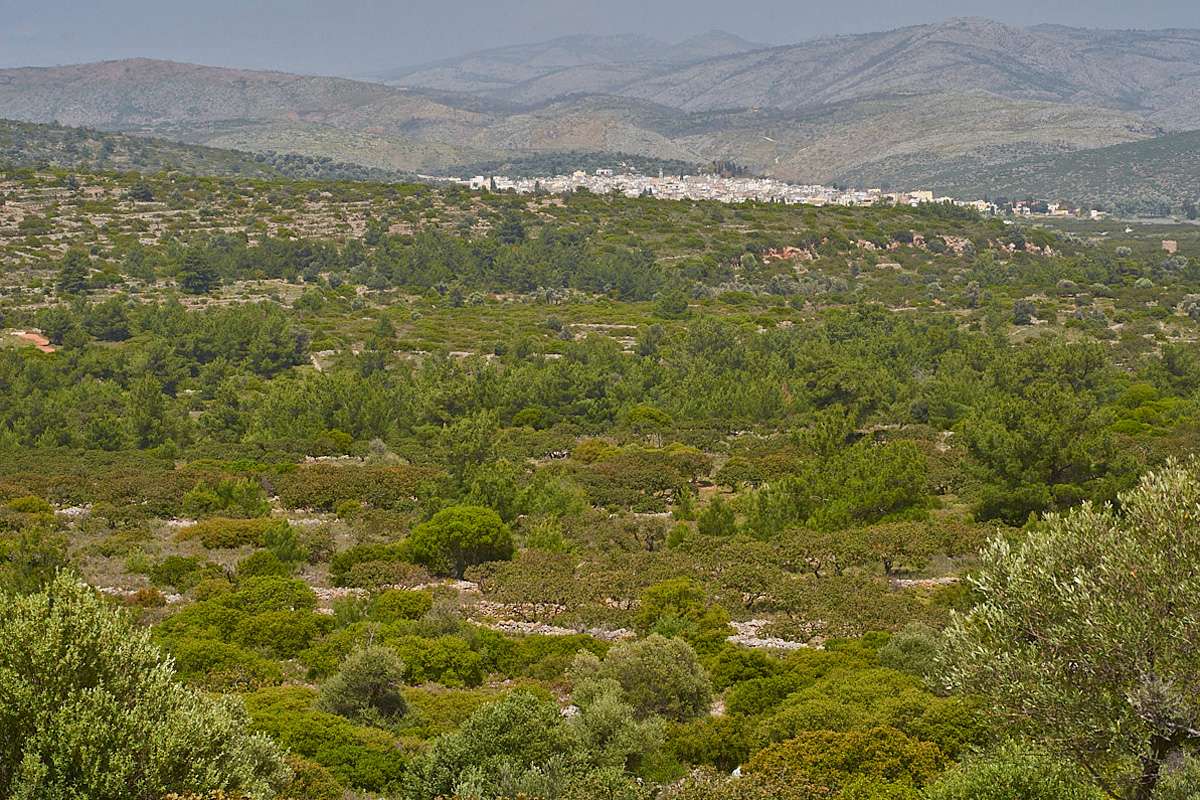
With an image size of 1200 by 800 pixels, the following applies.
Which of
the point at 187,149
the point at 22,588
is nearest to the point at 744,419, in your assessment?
the point at 22,588

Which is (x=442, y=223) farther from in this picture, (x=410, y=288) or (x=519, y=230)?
(x=410, y=288)

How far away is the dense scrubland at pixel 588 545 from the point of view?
1255 centimetres

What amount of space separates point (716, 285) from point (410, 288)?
27051mm

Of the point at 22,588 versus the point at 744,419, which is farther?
the point at 744,419

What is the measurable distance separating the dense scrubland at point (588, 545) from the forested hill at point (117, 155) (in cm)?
6894

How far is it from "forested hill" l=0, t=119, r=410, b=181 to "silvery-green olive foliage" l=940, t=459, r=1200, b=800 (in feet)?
449

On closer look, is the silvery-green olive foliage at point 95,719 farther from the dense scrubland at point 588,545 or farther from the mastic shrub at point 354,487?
the mastic shrub at point 354,487

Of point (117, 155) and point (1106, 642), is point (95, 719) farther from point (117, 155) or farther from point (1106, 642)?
point (117, 155)

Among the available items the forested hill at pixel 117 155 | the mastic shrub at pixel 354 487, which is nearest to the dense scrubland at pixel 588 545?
the mastic shrub at pixel 354 487

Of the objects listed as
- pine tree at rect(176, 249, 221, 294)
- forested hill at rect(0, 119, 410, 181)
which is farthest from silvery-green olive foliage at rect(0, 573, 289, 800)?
forested hill at rect(0, 119, 410, 181)

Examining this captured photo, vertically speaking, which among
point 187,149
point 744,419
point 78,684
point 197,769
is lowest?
point 744,419

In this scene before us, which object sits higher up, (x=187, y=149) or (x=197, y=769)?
(x=187, y=149)

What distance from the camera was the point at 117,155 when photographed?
15888 centimetres

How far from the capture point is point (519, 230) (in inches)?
4193
